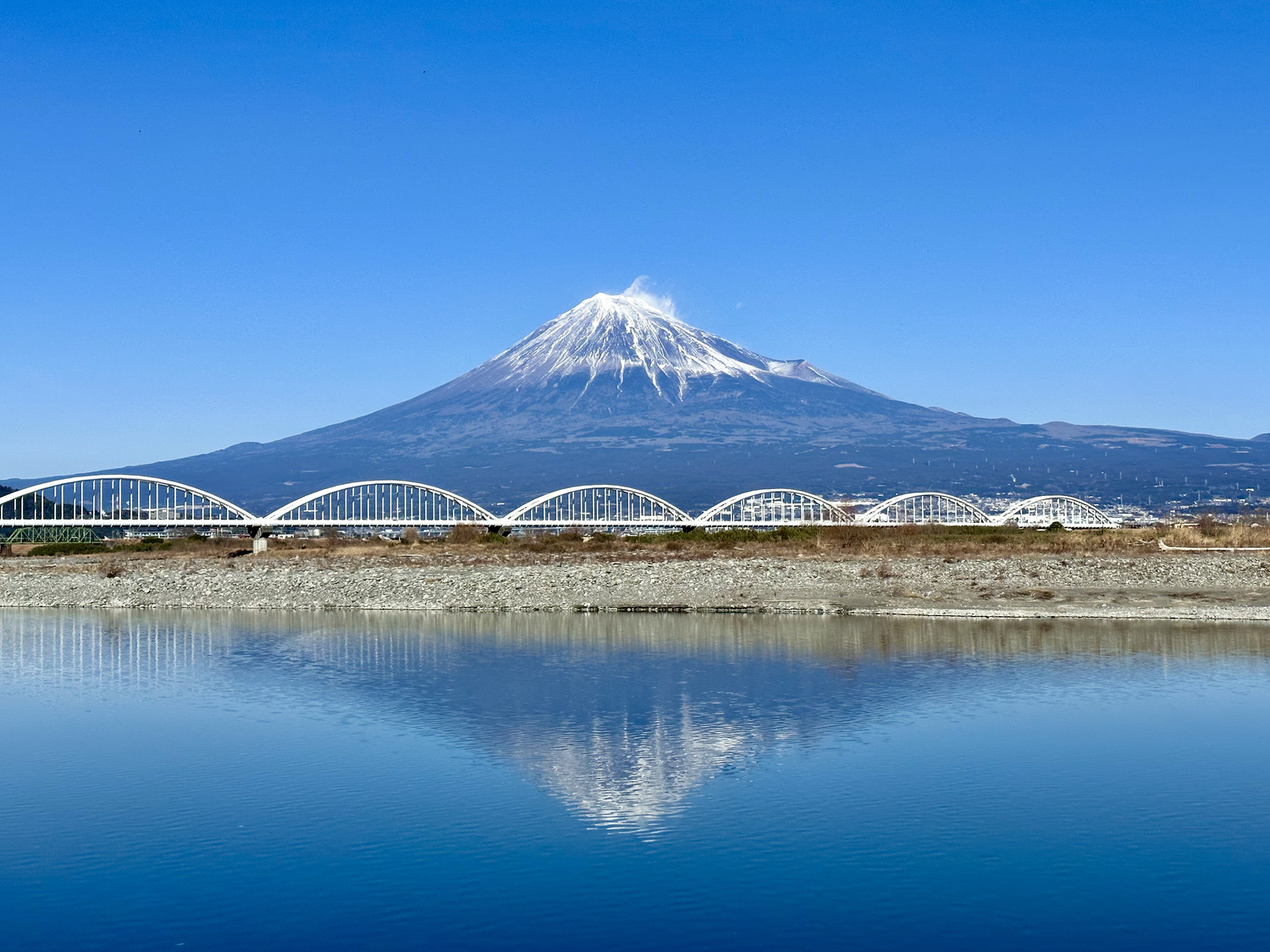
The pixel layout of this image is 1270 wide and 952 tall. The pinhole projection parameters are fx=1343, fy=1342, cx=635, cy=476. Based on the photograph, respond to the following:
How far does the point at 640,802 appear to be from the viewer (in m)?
15.6

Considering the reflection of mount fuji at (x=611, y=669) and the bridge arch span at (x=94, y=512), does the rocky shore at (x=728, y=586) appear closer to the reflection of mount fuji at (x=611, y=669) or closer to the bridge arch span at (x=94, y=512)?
the reflection of mount fuji at (x=611, y=669)

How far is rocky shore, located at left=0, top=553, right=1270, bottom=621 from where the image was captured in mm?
38344

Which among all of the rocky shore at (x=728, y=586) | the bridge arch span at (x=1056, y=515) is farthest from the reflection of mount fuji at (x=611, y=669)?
the bridge arch span at (x=1056, y=515)

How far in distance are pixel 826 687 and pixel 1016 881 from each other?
38.4 ft

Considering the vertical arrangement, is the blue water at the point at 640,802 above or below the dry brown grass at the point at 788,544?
below

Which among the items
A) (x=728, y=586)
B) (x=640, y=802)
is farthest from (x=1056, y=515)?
(x=640, y=802)

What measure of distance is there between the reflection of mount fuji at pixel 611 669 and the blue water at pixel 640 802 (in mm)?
126

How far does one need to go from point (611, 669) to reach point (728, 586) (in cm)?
1572

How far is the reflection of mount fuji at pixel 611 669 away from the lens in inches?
728

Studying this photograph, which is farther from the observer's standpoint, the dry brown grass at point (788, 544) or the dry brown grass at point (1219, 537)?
the dry brown grass at point (1219, 537)

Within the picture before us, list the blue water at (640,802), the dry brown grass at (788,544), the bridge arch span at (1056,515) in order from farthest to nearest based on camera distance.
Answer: the bridge arch span at (1056,515) → the dry brown grass at (788,544) → the blue water at (640,802)

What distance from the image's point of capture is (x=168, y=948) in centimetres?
1063

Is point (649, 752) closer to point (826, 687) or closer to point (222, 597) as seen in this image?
point (826, 687)

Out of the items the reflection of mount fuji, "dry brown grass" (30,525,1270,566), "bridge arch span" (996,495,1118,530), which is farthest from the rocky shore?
"bridge arch span" (996,495,1118,530)
